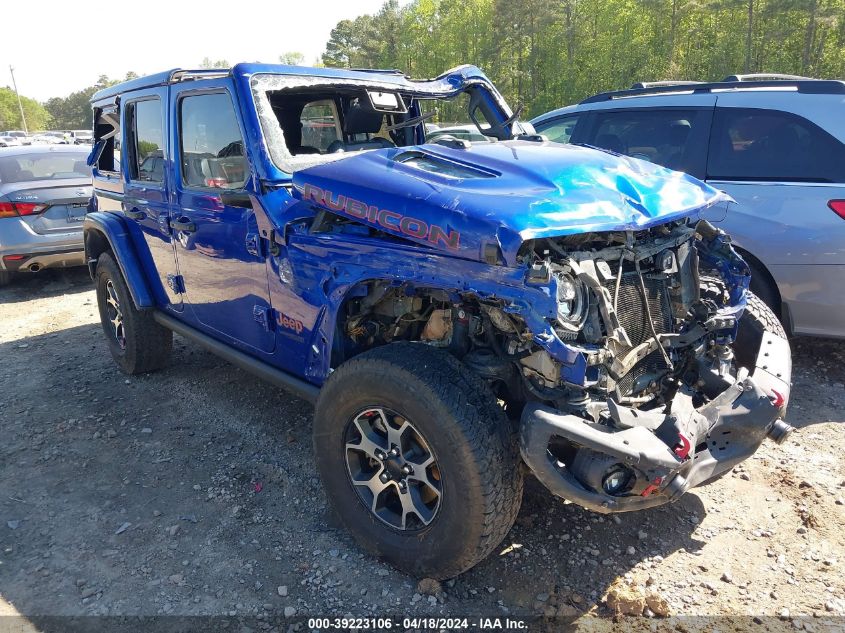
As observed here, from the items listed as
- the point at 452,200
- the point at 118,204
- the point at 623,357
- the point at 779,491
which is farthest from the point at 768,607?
the point at 118,204

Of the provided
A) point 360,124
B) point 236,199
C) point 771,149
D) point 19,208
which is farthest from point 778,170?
point 19,208

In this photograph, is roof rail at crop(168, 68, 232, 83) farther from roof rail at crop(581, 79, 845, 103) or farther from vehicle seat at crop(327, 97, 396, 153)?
roof rail at crop(581, 79, 845, 103)

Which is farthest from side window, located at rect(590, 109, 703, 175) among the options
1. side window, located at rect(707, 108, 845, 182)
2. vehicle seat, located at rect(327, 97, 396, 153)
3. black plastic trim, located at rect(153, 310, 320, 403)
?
black plastic trim, located at rect(153, 310, 320, 403)

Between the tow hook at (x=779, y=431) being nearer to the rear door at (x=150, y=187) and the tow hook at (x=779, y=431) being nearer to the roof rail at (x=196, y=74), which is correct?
the roof rail at (x=196, y=74)

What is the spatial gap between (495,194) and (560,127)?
3855 millimetres

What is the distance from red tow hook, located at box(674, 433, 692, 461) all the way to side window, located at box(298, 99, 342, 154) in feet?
8.46

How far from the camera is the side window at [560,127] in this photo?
5.77 m

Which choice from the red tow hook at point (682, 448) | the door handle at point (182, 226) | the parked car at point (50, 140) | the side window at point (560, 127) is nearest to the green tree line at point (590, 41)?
the parked car at point (50, 140)

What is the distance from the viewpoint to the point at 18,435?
412 cm

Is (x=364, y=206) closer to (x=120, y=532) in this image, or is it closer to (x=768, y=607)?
(x=120, y=532)

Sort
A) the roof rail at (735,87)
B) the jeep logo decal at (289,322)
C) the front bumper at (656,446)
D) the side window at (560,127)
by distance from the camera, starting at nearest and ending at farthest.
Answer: the front bumper at (656,446) → the jeep logo decal at (289,322) → the roof rail at (735,87) → the side window at (560,127)

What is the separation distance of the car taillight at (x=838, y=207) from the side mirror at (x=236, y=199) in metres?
3.62

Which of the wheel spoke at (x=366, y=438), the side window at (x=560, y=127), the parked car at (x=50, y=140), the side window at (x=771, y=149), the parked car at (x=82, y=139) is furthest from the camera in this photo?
the parked car at (x=50, y=140)

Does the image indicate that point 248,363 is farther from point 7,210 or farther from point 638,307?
point 7,210
